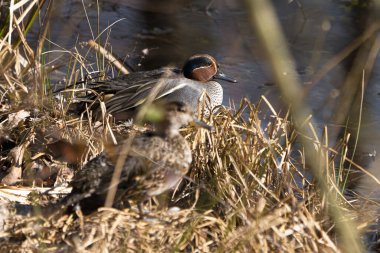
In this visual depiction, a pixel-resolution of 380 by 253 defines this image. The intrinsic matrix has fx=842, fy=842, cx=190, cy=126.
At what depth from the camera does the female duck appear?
5.96 meters

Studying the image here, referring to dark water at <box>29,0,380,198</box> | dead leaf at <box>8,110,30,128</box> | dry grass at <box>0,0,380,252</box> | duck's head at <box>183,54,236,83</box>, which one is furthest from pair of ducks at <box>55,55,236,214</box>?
dark water at <box>29,0,380,198</box>

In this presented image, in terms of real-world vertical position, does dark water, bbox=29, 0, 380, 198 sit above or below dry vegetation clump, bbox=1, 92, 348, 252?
below

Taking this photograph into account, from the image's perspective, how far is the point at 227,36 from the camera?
345 inches

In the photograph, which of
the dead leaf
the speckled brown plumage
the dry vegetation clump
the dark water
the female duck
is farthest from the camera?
the dark water

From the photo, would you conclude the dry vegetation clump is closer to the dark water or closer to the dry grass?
the dry grass

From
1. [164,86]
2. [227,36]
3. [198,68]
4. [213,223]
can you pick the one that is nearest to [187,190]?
[213,223]

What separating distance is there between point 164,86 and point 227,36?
8.82ft

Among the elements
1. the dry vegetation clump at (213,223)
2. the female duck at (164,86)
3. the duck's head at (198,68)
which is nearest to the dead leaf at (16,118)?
the female duck at (164,86)

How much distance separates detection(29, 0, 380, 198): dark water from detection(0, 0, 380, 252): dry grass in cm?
153

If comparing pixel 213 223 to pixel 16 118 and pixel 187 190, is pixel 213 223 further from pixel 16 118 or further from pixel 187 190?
pixel 16 118

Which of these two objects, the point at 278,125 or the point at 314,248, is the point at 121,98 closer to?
the point at 278,125

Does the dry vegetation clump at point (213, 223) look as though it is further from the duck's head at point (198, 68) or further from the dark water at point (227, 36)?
the dark water at point (227, 36)

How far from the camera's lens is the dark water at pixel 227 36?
747 cm

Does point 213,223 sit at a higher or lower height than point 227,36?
higher
